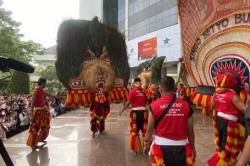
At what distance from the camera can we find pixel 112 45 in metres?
11.6

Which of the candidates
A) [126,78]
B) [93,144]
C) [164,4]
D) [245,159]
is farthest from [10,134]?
[164,4]

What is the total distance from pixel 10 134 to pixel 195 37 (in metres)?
8.23

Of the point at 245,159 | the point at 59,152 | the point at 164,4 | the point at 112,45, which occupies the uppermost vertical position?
the point at 164,4

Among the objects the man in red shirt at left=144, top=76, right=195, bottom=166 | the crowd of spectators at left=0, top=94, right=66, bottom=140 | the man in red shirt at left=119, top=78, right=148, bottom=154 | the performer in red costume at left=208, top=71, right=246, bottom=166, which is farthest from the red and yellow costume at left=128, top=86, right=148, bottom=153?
the crowd of spectators at left=0, top=94, right=66, bottom=140

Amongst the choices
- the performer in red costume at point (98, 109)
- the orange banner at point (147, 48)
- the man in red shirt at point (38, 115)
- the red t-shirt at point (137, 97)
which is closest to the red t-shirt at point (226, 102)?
the red t-shirt at point (137, 97)

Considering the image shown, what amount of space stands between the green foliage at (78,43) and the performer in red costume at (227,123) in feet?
15.6

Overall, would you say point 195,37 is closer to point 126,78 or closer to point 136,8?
point 126,78

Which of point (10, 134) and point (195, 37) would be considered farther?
point (10, 134)

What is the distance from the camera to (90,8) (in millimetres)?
70250

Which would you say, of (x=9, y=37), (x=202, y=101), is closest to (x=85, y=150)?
(x=202, y=101)

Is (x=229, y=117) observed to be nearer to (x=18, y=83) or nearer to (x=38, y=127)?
(x=38, y=127)

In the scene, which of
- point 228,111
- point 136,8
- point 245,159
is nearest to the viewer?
point 245,159

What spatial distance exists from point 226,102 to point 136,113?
10.5 feet

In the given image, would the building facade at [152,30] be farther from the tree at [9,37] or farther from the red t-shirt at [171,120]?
the red t-shirt at [171,120]
